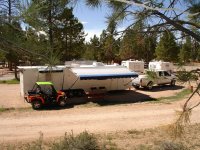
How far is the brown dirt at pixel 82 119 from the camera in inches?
589

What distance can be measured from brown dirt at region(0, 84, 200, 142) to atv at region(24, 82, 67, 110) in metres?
0.65

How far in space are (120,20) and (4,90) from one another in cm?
2511

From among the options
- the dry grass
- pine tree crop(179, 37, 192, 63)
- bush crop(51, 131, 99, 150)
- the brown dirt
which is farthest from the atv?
pine tree crop(179, 37, 192, 63)

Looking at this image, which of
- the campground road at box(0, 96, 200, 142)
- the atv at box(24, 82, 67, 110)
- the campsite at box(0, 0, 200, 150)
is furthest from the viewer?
the atv at box(24, 82, 67, 110)

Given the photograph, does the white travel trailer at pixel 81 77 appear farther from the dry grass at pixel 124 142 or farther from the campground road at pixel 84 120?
the dry grass at pixel 124 142

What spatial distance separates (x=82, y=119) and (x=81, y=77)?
6111mm

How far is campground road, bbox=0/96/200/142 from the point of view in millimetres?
14898

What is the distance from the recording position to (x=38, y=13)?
131 inches

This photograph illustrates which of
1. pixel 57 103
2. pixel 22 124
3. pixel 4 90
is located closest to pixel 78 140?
pixel 22 124

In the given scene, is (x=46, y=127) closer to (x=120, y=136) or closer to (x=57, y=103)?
(x=120, y=136)

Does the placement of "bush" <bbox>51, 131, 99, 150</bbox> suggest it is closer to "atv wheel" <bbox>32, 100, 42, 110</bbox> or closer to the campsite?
the campsite

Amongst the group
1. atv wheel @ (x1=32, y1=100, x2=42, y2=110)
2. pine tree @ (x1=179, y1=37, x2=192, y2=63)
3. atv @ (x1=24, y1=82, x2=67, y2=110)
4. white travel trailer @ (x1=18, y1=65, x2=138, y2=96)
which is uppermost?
pine tree @ (x1=179, y1=37, x2=192, y2=63)

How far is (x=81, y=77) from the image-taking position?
2314cm

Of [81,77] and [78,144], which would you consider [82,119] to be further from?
[78,144]
